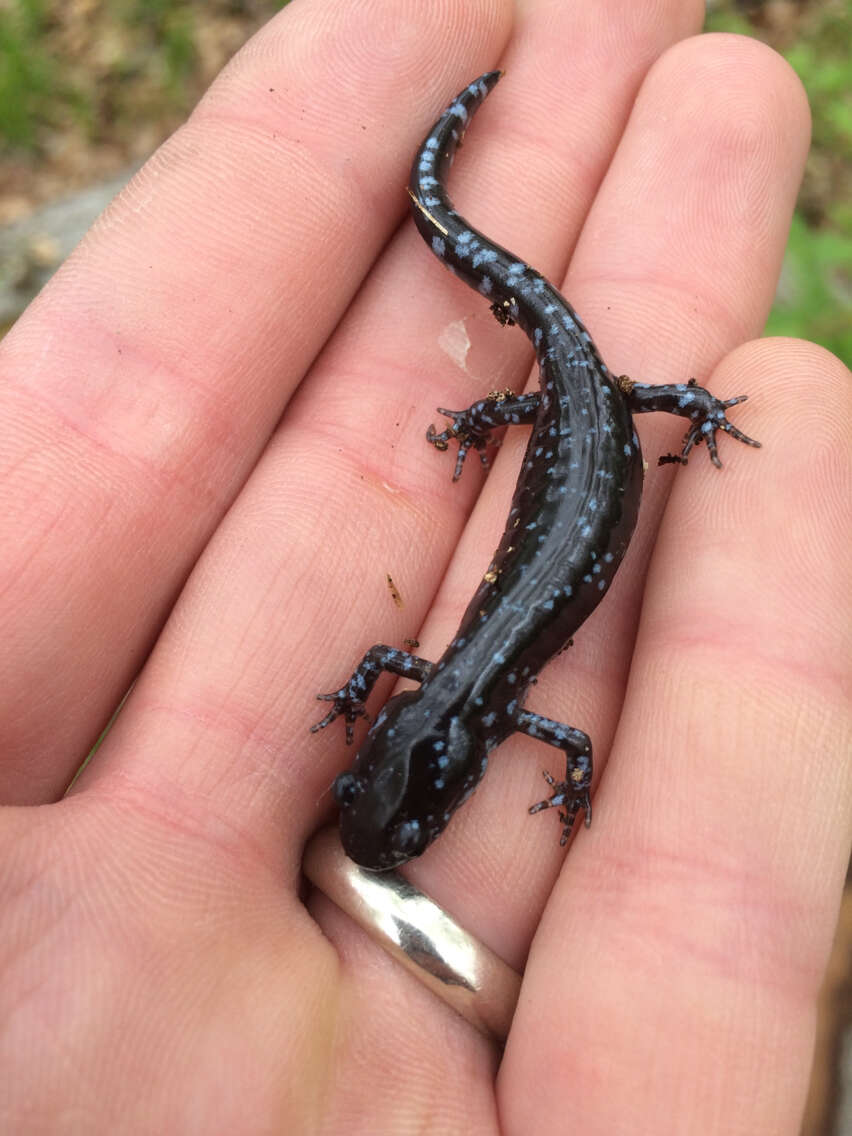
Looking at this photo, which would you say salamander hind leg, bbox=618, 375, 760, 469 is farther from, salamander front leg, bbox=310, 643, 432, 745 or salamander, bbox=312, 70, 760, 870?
salamander front leg, bbox=310, 643, 432, 745

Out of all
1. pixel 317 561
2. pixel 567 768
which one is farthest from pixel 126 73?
pixel 567 768

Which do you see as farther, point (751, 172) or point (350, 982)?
point (751, 172)

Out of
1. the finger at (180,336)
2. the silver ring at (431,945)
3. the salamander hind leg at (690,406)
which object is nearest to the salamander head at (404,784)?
the silver ring at (431,945)

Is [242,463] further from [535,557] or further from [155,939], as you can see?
[155,939]

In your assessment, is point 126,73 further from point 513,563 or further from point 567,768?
point 567,768

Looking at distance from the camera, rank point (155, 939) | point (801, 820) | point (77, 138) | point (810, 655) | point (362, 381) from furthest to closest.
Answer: point (77, 138)
point (362, 381)
point (810, 655)
point (801, 820)
point (155, 939)

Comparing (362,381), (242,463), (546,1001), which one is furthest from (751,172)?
(546,1001)

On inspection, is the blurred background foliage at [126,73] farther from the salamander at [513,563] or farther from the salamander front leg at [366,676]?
the salamander front leg at [366,676]
